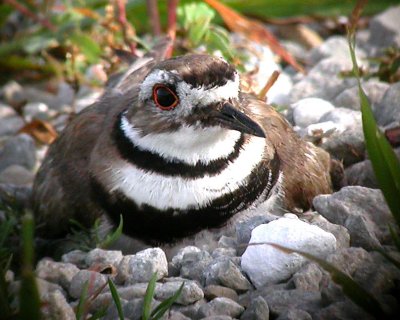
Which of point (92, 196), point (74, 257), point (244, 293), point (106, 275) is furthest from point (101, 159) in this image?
point (244, 293)

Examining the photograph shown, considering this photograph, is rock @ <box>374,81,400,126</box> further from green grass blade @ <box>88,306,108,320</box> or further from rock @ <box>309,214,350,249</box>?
green grass blade @ <box>88,306,108,320</box>

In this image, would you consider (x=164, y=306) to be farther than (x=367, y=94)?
No

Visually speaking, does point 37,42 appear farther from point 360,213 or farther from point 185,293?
point 185,293

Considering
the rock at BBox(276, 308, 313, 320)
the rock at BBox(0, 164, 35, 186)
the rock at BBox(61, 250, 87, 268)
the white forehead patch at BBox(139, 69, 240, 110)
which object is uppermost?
the white forehead patch at BBox(139, 69, 240, 110)

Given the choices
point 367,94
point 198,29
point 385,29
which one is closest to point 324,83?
point 367,94

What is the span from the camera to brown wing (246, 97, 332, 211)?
160 inches

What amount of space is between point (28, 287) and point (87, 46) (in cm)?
357

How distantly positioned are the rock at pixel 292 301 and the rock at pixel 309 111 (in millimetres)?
1905

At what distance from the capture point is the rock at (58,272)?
3.42m

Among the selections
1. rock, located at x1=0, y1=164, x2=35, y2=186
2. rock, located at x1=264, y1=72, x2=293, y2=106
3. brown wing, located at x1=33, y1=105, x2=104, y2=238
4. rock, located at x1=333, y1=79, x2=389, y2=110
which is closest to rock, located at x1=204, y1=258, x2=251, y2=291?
brown wing, located at x1=33, y1=105, x2=104, y2=238

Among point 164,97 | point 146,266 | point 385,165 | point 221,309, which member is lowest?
point 146,266

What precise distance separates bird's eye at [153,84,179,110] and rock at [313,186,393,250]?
29.4 inches

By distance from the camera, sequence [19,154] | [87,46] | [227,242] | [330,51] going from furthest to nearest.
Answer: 1. [330,51]
2. [87,46]
3. [19,154]
4. [227,242]

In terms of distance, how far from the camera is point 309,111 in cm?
480
